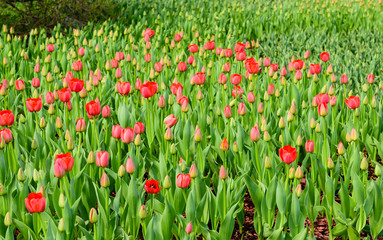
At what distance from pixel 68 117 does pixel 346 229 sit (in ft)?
6.78

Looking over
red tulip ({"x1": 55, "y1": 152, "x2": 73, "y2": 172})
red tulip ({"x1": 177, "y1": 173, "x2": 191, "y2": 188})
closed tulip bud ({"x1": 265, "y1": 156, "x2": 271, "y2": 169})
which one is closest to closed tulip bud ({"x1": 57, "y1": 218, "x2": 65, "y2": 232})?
red tulip ({"x1": 55, "y1": 152, "x2": 73, "y2": 172})

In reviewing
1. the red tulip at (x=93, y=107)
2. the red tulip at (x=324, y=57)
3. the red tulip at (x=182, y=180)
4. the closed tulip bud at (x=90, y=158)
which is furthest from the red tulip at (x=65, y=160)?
the red tulip at (x=324, y=57)

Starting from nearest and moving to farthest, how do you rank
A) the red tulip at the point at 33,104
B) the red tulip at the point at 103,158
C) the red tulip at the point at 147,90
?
the red tulip at the point at 103,158 → the red tulip at the point at 33,104 → the red tulip at the point at 147,90

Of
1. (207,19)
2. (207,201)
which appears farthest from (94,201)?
(207,19)

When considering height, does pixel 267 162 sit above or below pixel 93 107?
below

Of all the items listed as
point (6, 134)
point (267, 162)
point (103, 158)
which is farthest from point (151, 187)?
point (6, 134)

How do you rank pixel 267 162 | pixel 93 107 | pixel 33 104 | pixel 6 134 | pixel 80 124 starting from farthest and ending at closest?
1. pixel 33 104
2. pixel 93 107
3. pixel 80 124
4. pixel 6 134
5. pixel 267 162

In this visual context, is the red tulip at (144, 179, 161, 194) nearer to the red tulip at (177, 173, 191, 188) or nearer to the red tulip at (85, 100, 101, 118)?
the red tulip at (177, 173, 191, 188)

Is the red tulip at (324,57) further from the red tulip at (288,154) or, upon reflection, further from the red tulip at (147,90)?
the red tulip at (288,154)

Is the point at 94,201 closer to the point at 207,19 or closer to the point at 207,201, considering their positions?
the point at 207,201

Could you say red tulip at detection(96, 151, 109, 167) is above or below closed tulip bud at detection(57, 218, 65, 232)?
above

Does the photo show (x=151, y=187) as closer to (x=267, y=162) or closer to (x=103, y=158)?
(x=103, y=158)

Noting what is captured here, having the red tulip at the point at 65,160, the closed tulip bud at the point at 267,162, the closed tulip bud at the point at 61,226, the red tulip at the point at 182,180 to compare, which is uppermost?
the red tulip at the point at 65,160

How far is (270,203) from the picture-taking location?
269 centimetres
